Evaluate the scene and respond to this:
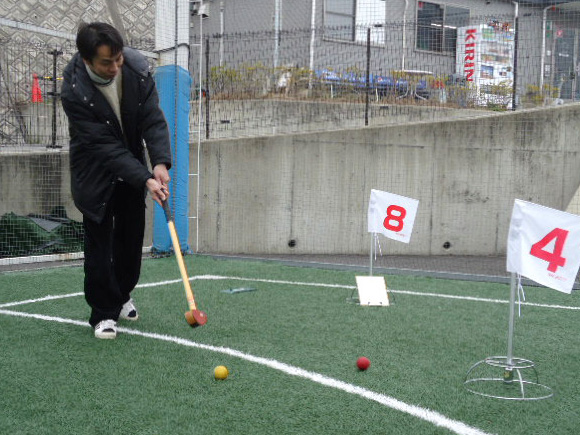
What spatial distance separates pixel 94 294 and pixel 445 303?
11.0 ft

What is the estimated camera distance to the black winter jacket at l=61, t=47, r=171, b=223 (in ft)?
13.9

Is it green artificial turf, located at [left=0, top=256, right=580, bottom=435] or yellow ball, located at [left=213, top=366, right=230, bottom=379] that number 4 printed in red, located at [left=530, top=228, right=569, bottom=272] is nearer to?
green artificial turf, located at [left=0, top=256, right=580, bottom=435]

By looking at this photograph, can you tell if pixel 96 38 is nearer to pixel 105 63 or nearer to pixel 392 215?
pixel 105 63

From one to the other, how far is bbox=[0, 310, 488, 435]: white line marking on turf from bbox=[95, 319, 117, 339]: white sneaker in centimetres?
18

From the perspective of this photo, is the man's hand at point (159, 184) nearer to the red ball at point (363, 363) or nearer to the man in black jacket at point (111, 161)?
the man in black jacket at point (111, 161)

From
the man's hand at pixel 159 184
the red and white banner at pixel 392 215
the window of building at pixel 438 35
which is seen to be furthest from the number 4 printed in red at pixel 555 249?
the window of building at pixel 438 35

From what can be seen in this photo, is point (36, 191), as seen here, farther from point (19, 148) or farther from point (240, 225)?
point (240, 225)

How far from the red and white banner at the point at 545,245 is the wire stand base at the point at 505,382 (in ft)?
1.85

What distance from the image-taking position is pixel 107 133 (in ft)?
14.1

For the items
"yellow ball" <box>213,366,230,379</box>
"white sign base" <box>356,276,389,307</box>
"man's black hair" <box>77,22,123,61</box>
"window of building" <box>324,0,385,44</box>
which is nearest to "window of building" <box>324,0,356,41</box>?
"window of building" <box>324,0,385,44</box>

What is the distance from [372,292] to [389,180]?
5.09 meters

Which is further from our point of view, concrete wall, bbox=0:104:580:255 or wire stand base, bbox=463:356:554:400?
concrete wall, bbox=0:104:580:255

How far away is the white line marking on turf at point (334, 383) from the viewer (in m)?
2.99

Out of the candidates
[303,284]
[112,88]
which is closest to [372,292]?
[303,284]
